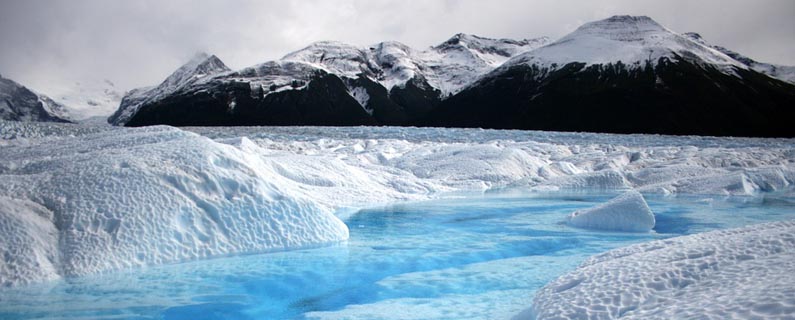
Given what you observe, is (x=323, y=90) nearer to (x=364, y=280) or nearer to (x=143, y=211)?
(x=143, y=211)

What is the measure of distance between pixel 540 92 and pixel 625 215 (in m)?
88.4

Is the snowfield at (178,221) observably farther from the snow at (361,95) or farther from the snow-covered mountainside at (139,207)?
the snow at (361,95)

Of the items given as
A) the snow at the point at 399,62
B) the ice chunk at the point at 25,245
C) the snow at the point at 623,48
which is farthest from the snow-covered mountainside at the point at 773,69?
the ice chunk at the point at 25,245

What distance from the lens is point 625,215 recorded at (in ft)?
29.2

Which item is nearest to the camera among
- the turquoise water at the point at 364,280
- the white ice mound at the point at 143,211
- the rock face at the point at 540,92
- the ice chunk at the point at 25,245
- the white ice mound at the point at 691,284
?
the white ice mound at the point at 691,284

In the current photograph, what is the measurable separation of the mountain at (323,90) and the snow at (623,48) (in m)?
19.1

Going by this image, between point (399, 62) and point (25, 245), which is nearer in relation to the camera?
point (25, 245)

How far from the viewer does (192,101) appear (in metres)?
100

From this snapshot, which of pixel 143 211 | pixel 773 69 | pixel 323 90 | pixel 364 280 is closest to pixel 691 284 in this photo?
pixel 364 280

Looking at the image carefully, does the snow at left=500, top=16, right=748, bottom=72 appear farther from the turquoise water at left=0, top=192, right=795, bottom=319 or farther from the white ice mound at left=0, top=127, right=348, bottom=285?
the white ice mound at left=0, top=127, right=348, bottom=285

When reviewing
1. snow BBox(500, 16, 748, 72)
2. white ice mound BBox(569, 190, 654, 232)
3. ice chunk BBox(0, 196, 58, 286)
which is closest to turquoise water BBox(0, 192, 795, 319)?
ice chunk BBox(0, 196, 58, 286)

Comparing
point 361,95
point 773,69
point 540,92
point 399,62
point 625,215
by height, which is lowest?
point 625,215

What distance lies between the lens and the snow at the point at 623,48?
9550 centimetres

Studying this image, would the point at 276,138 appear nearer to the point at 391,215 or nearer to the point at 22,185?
the point at 391,215
